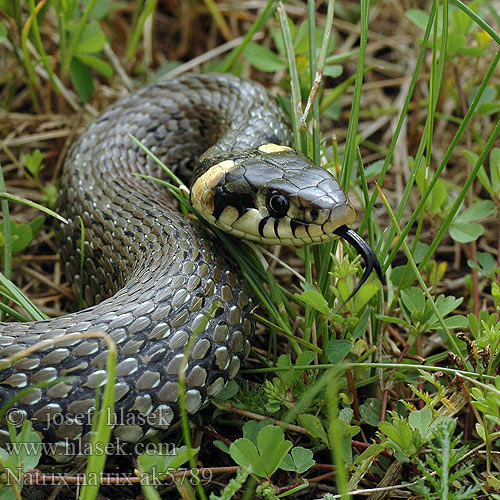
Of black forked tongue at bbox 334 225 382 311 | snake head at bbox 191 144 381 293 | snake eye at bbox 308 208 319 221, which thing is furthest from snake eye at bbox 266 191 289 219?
black forked tongue at bbox 334 225 382 311

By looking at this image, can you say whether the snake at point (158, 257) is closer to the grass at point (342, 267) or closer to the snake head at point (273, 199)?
the snake head at point (273, 199)

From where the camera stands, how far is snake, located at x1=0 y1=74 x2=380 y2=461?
2268 millimetres

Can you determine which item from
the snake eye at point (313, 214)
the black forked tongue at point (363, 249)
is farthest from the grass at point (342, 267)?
the snake eye at point (313, 214)

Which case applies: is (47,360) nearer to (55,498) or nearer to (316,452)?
(55,498)

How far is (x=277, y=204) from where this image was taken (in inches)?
106

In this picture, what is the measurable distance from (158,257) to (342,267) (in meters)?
0.80

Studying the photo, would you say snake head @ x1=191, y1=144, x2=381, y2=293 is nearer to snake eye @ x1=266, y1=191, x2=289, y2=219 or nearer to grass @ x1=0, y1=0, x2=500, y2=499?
snake eye @ x1=266, y1=191, x2=289, y2=219

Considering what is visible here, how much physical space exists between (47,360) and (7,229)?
37.2 inches

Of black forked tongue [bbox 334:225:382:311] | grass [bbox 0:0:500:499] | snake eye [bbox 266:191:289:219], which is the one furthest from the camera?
snake eye [bbox 266:191:289:219]

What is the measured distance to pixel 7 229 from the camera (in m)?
2.96

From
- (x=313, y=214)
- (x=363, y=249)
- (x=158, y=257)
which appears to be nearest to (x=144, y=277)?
(x=158, y=257)

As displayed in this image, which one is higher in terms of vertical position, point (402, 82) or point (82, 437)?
point (402, 82)

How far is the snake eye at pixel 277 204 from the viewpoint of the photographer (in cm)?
268

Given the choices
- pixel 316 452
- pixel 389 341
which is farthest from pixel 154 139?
pixel 316 452
